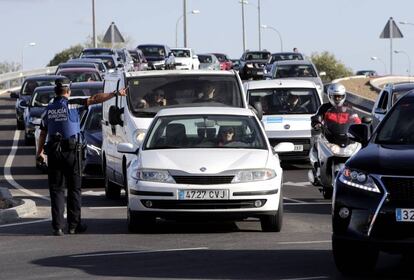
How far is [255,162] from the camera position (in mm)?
15227

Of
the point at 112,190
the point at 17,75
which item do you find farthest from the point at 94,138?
the point at 17,75

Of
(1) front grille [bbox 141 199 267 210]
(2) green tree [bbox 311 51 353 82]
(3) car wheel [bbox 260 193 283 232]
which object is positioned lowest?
(2) green tree [bbox 311 51 353 82]

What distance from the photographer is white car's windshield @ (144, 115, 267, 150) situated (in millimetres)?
16031

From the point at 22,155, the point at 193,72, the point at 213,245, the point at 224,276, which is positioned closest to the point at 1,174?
the point at 22,155

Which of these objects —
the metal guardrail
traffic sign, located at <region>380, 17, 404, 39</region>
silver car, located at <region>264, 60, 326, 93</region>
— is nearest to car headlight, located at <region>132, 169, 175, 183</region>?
silver car, located at <region>264, 60, 326, 93</region>

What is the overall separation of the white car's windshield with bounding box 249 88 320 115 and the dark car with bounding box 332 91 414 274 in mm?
16878

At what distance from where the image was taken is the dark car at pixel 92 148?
2361cm

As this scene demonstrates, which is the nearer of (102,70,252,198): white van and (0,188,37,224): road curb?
(0,188,37,224): road curb

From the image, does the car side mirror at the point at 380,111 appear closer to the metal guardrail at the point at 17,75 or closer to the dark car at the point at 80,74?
the dark car at the point at 80,74

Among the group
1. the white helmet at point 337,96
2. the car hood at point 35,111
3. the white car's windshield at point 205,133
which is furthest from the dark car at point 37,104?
the white car's windshield at point 205,133

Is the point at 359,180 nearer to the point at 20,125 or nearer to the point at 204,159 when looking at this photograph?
the point at 204,159

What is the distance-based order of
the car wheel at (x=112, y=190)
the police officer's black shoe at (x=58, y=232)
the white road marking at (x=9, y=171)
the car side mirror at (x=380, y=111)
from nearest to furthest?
the police officer's black shoe at (x=58, y=232) < the car wheel at (x=112, y=190) < the white road marking at (x=9, y=171) < the car side mirror at (x=380, y=111)

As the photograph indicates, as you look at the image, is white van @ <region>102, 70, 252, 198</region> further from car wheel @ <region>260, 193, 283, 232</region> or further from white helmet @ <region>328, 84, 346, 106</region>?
car wheel @ <region>260, 193, 283, 232</region>

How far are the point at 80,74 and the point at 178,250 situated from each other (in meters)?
28.2
